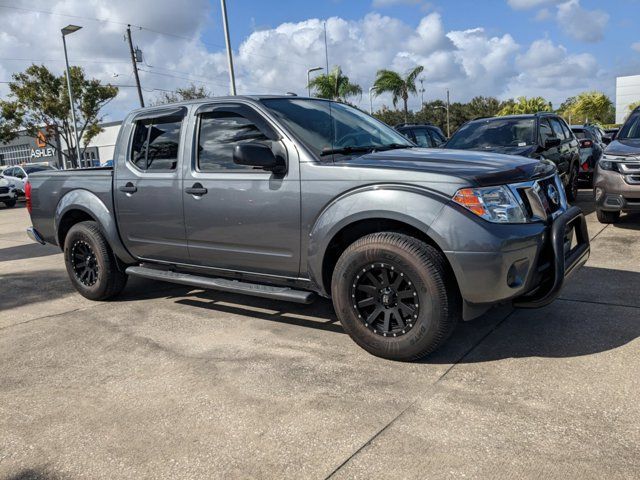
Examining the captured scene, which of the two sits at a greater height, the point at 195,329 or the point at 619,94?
the point at 619,94

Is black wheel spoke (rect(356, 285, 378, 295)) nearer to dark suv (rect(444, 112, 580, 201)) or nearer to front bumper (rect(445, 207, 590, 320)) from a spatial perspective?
front bumper (rect(445, 207, 590, 320))

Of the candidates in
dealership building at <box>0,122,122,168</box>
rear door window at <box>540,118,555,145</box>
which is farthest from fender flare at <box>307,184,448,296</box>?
dealership building at <box>0,122,122,168</box>

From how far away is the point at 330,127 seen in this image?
430 cm

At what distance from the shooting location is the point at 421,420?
286 cm

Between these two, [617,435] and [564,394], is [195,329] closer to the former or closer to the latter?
[564,394]

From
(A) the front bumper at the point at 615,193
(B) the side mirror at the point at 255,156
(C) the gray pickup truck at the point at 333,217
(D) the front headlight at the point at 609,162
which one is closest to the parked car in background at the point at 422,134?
(D) the front headlight at the point at 609,162

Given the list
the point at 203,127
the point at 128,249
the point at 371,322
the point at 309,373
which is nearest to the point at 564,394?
the point at 371,322

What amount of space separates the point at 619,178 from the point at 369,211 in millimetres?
5258

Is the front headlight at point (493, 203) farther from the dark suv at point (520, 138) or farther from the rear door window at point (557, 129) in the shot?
the rear door window at point (557, 129)

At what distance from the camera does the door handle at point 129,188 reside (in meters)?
4.87

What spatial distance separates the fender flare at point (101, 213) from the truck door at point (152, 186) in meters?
0.09

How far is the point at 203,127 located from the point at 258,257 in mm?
1233

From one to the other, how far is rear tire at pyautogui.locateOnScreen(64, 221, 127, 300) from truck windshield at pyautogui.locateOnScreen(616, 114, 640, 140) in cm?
733

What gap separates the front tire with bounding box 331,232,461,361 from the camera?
3348 millimetres
